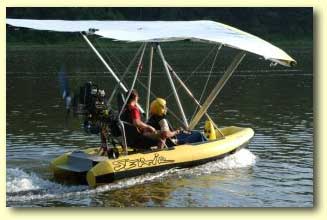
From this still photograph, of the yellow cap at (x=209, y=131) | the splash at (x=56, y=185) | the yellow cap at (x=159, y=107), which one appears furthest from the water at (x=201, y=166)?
the yellow cap at (x=159, y=107)

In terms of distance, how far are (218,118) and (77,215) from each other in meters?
11.7

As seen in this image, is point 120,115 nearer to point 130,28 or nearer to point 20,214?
point 130,28

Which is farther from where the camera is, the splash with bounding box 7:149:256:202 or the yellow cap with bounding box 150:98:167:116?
the yellow cap with bounding box 150:98:167:116

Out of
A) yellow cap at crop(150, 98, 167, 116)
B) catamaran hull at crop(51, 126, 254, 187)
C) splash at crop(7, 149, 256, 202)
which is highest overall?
yellow cap at crop(150, 98, 167, 116)

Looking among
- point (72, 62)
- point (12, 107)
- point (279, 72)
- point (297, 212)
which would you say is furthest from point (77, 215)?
point (72, 62)

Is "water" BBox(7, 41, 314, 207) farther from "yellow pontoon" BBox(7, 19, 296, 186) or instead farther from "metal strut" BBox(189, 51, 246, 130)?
"metal strut" BBox(189, 51, 246, 130)

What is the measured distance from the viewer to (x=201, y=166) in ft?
45.5

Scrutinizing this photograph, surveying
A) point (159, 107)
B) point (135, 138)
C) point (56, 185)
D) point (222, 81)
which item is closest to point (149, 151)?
point (135, 138)

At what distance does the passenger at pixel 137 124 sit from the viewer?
42.7 feet

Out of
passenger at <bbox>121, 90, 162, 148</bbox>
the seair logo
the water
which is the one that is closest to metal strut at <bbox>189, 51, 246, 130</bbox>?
the water

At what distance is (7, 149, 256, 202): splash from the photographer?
11.5 m

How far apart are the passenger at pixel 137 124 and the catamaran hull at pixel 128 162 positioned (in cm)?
32

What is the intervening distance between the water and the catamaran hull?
0.49 ft

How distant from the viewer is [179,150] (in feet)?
44.2
